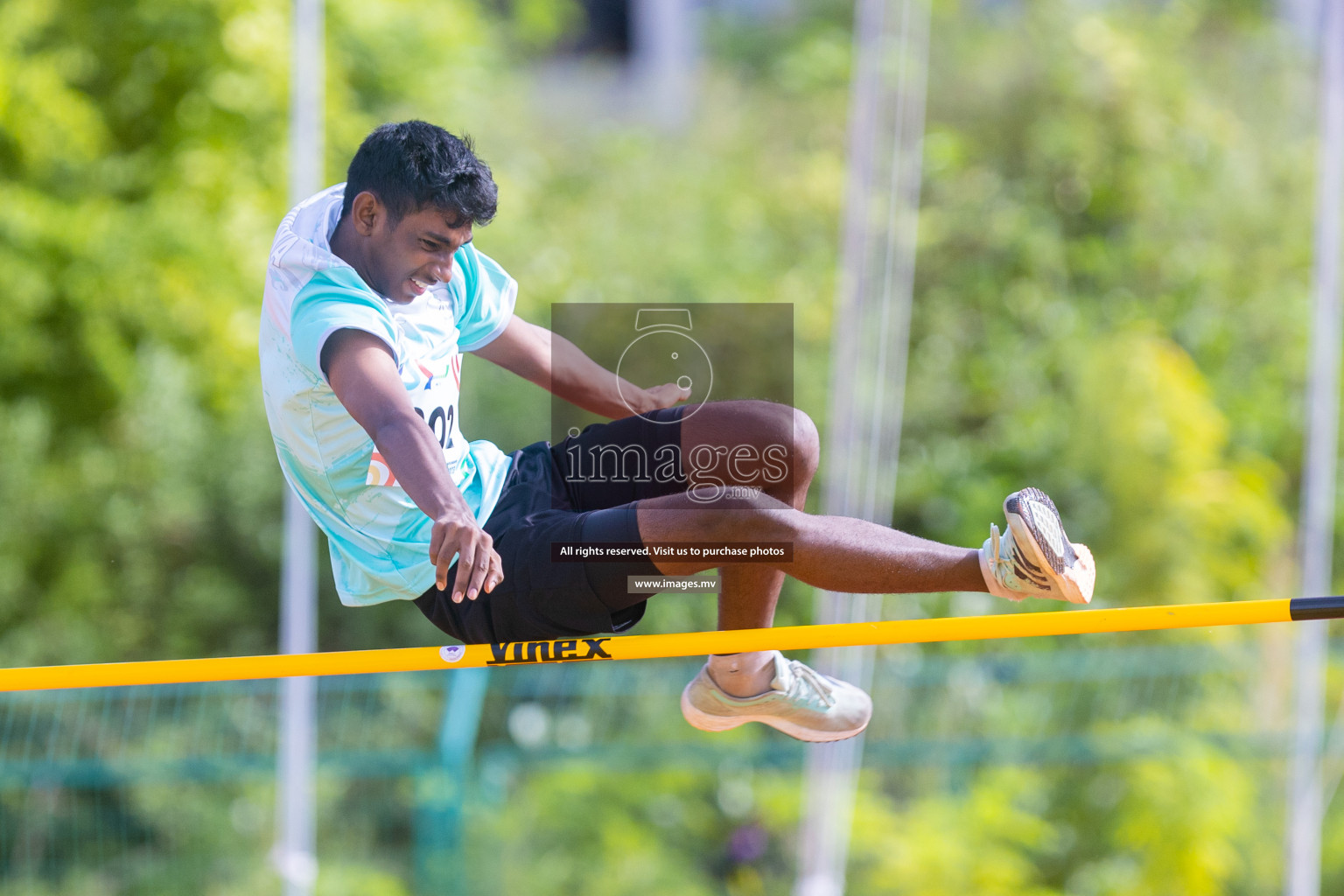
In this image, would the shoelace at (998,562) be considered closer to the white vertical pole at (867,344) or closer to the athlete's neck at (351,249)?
the athlete's neck at (351,249)

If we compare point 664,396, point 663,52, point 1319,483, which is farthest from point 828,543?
point 663,52

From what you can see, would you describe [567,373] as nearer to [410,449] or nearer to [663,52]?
[410,449]

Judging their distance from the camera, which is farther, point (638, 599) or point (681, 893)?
point (681, 893)

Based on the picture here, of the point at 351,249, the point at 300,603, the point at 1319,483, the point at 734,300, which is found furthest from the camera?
the point at 734,300

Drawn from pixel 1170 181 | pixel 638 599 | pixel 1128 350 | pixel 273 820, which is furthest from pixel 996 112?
pixel 638 599

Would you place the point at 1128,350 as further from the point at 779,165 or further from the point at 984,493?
the point at 779,165

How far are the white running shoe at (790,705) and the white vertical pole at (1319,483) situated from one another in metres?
3.52

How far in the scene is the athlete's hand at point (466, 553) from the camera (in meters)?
2.50

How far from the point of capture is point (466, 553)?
8.21 ft

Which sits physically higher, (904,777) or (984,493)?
(984,493)

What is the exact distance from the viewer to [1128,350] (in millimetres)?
7977

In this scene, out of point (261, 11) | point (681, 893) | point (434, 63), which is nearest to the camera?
point (681, 893)

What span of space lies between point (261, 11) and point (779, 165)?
3571mm

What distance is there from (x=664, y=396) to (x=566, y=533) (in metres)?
0.53
